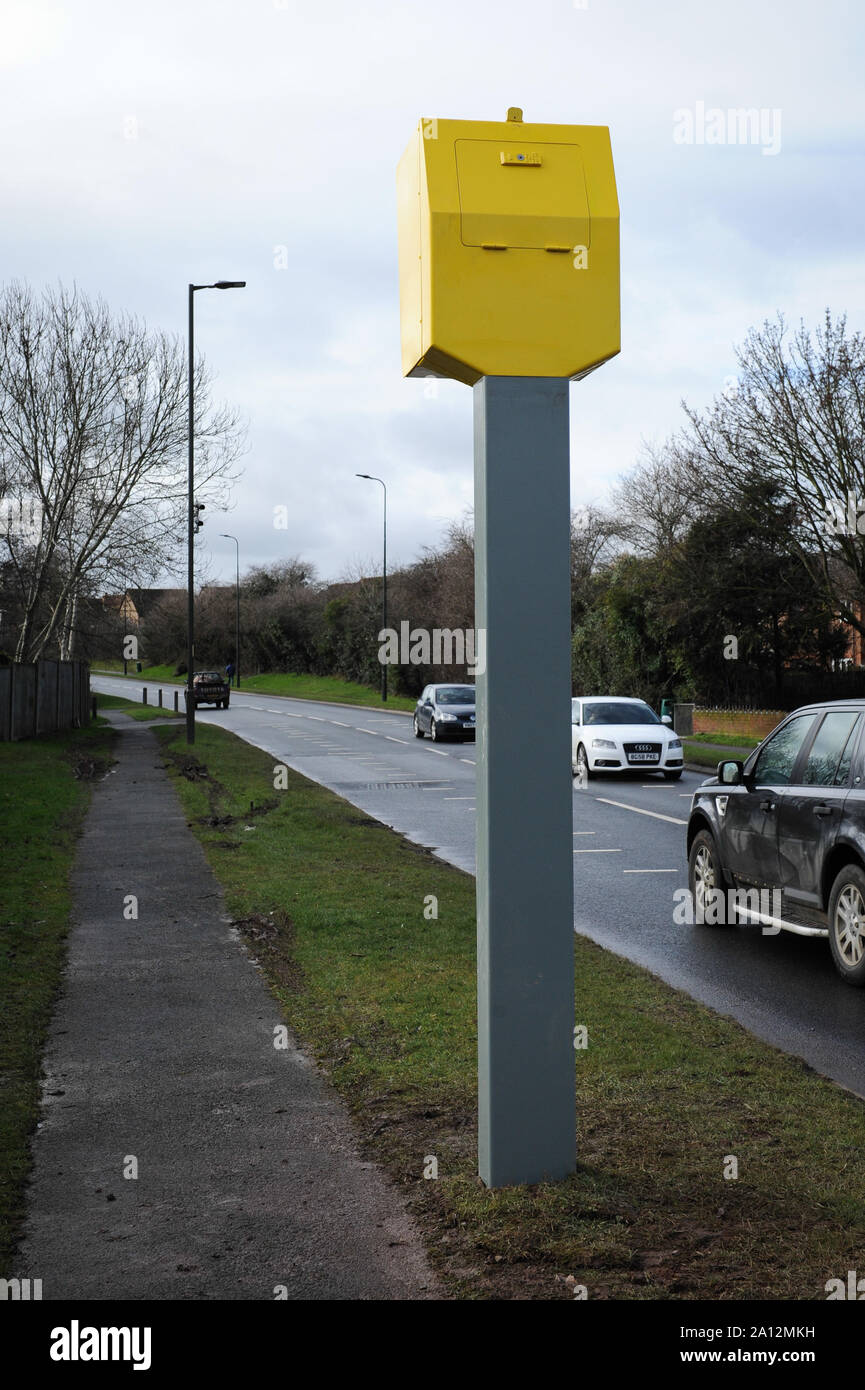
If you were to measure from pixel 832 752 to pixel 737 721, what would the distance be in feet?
81.9

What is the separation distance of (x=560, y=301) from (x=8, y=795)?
14.8 meters

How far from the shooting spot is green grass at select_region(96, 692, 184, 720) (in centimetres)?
4566

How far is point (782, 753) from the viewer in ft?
28.2

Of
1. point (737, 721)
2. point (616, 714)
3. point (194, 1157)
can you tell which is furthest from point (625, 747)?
point (194, 1157)

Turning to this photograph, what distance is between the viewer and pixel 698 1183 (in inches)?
162

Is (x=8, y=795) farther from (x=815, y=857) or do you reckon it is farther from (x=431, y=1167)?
(x=431, y=1167)

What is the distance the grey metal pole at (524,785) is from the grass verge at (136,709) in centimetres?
4100

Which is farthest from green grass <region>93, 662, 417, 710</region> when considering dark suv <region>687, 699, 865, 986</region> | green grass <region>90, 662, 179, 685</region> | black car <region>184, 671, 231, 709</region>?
dark suv <region>687, 699, 865, 986</region>

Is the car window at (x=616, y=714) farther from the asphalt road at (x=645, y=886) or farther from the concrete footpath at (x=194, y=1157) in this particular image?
the concrete footpath at (x=194, y=1157)

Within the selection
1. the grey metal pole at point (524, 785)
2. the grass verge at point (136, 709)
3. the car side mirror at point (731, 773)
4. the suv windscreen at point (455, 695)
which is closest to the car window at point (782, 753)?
the car side mirror at point (731, 773)

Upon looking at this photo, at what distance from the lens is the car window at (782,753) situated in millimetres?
8406

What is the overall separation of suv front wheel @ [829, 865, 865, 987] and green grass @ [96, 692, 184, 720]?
1526 inches

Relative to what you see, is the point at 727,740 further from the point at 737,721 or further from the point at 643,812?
the point at 643,812

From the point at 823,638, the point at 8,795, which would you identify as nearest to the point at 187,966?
the point at 8,795
